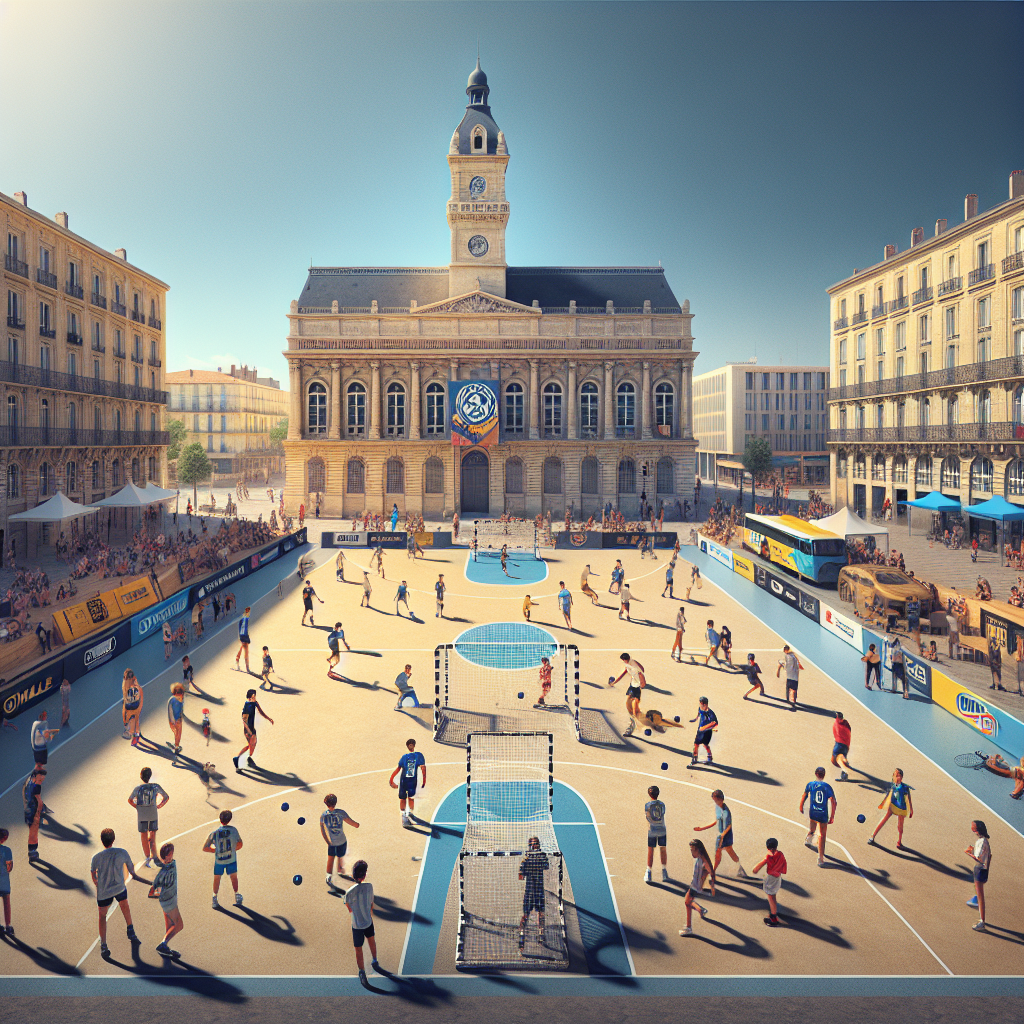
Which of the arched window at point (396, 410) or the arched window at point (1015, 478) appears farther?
the arched window at point (396, 410)

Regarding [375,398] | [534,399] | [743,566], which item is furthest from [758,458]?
[375,398]

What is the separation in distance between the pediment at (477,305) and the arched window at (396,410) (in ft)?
23.1

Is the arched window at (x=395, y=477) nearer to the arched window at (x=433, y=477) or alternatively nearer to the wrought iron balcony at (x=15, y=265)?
the arched window at (x=433, y=477)

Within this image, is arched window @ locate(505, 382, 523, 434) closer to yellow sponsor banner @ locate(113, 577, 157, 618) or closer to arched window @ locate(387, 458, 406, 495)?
arched window @ locate(387, 458, 406, 495)

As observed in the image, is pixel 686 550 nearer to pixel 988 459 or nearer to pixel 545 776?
pixel 988 459

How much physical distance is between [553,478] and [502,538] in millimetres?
14803

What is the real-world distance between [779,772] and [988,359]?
37591 mm

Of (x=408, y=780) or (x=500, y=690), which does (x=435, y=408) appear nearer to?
(x=500, y=690)

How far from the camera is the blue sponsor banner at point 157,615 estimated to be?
2515 cm

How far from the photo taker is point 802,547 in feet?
116

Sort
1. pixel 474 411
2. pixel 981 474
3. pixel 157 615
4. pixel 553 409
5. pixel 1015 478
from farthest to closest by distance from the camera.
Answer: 1. pixel 553 409
2. pixel 474 411
3. pixel 981 474
4. pixel 1015 478
5. pixel 157 615

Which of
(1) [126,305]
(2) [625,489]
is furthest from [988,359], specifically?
(1) [126,305]

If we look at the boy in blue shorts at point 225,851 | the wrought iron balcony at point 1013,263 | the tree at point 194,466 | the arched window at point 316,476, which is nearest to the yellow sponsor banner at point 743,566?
the wrought iron balcony at point 1013,263

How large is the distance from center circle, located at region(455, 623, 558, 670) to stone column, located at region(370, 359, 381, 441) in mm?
37680
